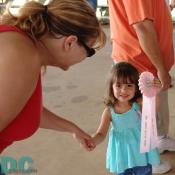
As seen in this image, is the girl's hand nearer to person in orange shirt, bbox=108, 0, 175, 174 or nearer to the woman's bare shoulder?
person in orange shirt, bbox=108, 0, 175, 174

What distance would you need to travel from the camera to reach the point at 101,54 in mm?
4613

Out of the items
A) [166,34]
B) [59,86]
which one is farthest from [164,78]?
[59,86]

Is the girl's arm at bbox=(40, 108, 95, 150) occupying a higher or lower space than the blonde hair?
lower

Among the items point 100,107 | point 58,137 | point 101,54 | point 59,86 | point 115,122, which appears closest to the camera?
point 115,122

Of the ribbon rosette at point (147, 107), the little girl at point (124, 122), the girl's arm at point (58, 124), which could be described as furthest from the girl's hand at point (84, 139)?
the ribbon rosette at point (147, 107)

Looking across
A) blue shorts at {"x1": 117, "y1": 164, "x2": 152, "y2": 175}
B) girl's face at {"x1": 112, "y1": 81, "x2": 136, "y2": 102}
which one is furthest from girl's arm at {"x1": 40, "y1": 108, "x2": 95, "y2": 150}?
blue shorts at {"x1": 117, "y1": 164, "x2": 152, "y2": 175}

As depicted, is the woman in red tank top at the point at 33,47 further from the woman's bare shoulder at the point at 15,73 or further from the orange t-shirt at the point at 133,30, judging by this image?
the orange t-shirt at the point at 133,30

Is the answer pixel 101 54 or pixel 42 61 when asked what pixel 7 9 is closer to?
pixel 42 61

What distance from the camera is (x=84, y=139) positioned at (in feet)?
5.84

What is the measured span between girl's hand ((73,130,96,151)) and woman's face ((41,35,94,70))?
0.54 m

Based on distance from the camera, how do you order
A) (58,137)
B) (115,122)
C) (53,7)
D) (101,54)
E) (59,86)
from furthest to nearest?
(101,54) < (59,86) < (58,137) < (115,122) < (53,7)

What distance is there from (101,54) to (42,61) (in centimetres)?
340
